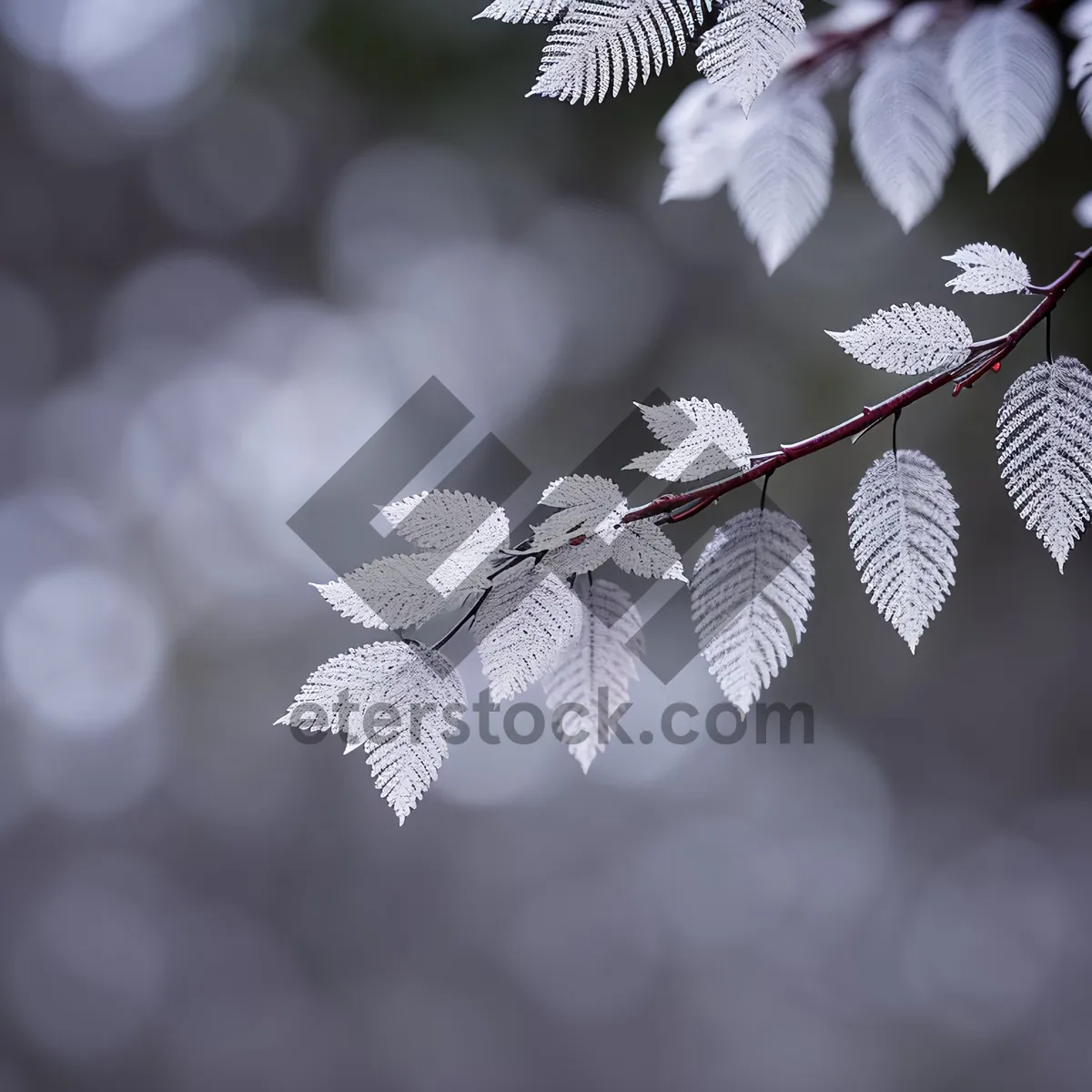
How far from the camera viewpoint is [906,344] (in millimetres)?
263

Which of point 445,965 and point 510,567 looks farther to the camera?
point 445,965

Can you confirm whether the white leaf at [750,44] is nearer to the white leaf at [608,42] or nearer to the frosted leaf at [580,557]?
the white leaf at [608,42]

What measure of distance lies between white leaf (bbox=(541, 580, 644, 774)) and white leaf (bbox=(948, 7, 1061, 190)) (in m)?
0.28

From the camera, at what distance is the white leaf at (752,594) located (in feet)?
0.85

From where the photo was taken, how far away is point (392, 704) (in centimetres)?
26

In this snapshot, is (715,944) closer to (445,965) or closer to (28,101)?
(445,965)

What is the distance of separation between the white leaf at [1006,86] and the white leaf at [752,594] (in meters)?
0.24

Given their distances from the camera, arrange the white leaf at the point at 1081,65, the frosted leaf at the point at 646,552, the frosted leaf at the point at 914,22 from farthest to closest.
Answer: the frosted leaf at the point at 914,22
the white leaf at the point at 1081,65
the frosted leaf at the point at 646,552

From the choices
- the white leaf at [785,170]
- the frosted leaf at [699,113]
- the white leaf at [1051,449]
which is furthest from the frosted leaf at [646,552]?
the frosted leaf at [699,113]

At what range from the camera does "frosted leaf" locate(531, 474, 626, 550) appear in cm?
25

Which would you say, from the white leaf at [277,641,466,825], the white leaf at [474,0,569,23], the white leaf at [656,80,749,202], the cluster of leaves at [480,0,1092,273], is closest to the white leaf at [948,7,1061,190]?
the cluster of leaves at [480,0,1092,273]

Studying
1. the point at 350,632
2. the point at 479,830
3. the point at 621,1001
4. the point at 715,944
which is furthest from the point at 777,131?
the point at 621,1001

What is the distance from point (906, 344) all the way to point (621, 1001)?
6.58ft

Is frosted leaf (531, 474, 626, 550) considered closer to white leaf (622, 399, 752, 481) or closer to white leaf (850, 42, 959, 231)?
white leaf (622, 399, 752, 481)
